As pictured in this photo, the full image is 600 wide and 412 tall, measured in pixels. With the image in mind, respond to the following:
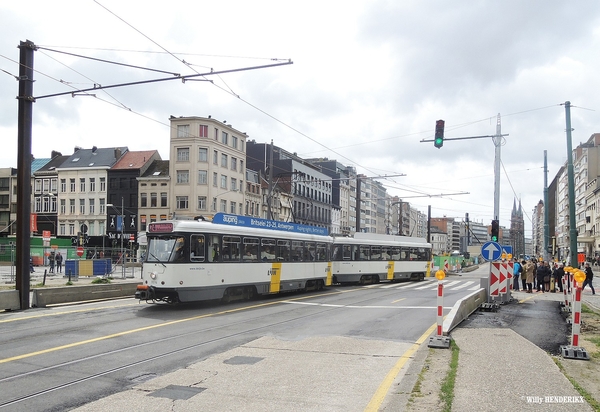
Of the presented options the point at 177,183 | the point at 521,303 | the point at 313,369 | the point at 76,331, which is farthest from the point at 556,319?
the point at 177,183

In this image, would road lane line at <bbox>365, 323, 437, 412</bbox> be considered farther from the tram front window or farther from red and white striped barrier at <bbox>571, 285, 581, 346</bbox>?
the tram front window

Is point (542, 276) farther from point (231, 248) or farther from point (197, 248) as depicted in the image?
point (197, 248)

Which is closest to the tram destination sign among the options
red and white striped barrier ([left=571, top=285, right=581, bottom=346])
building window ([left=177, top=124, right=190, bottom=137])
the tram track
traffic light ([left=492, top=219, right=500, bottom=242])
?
the tram track

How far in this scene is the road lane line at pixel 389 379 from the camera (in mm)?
6150

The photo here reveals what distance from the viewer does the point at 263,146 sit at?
8806 centimetres

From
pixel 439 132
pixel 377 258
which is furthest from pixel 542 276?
pixel 439 132

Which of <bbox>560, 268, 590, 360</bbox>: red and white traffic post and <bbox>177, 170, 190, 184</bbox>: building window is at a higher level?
<bbox>177, 170, 190, 184</bbox>: building window

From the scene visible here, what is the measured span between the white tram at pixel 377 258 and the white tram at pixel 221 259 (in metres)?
7.27

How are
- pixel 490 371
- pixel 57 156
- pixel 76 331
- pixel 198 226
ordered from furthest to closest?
pixel 57 156
pixel 198 226
pixel 76 331
pixel 490 371

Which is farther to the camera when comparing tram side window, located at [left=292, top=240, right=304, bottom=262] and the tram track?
tram side window, located at [left=292, top=240, right=304, bottom=262]

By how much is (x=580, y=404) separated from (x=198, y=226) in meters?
12.5

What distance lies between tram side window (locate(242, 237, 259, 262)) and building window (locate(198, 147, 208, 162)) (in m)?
48.5

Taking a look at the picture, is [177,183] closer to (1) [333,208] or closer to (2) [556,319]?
(1) [333,208]

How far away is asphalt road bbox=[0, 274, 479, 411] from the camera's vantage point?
725 cm
